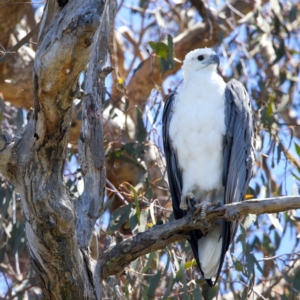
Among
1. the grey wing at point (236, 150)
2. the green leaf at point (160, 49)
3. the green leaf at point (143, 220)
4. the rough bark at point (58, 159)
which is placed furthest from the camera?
the green leaf at point (160, 49)

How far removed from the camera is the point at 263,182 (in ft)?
14.1

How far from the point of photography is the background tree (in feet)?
7.56

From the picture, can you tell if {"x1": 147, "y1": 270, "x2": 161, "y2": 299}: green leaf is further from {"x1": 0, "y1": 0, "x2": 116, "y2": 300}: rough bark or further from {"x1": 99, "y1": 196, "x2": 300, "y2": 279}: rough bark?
{"x1": 0, "y1": 0, "x2": 116, "y2": 300}: rough bark

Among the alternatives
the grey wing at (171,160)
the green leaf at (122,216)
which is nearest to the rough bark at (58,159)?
the grey wing at (171,160)

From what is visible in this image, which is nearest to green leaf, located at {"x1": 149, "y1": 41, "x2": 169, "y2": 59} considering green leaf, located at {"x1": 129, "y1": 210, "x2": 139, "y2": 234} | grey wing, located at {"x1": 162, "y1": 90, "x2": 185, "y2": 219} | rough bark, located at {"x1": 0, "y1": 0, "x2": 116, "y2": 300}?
grey wing, located at {"x1": 162, "y1": 90, "x2": 185, "y2": 219}

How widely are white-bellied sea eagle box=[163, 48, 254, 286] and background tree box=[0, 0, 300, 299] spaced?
0.69 ft

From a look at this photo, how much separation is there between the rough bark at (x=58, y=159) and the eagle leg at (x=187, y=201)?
0.65m

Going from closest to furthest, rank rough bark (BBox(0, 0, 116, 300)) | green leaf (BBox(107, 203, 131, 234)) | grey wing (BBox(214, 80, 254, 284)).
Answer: rough bark (BBox(0, 0, 116, 300)), grey wing (BBox(214, 80, 254, 284)), green leaf (BBox(107, 203, 131, 234))

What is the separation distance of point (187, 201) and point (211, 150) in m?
0.31

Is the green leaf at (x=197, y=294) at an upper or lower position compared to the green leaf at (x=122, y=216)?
lower

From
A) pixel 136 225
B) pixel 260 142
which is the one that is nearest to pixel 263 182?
pixel 260 142

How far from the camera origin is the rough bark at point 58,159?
2.20m

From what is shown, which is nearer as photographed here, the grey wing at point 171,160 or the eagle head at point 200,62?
the grey wing at point 171,160

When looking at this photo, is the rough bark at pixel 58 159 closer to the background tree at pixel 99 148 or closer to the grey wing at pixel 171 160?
the background tree at pixel 99 148
